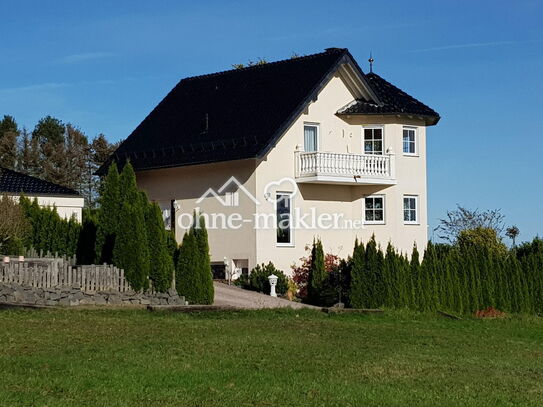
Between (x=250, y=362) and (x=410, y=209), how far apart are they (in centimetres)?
2141

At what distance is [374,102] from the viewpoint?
34.6 meters

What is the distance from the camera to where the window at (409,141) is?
114 feet

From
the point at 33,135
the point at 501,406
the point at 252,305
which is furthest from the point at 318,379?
the point at 33,135

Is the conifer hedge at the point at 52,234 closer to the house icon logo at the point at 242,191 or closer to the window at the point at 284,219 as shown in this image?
the house icon logo at the point at 242,191

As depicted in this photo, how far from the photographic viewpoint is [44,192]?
38.5 metres

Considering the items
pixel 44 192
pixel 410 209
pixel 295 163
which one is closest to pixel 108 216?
pixel 295 163

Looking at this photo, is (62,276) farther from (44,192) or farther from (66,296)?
(44,192)

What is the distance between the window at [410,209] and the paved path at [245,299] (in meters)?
7.34

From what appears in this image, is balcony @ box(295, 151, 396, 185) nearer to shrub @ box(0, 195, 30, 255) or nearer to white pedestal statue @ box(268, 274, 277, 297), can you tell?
white pedestal statue @ box(268, 274, 277, 297)

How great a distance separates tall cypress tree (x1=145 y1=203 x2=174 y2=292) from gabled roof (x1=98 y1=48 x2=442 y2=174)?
702 cm

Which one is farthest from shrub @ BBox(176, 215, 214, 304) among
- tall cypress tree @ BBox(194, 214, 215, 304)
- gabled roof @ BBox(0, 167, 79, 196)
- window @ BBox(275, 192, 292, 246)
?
gabled roof @ BBox(0, 167, 79, 196)

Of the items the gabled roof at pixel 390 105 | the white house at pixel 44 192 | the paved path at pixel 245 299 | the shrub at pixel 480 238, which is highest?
the gabled roof at pixel 390 105

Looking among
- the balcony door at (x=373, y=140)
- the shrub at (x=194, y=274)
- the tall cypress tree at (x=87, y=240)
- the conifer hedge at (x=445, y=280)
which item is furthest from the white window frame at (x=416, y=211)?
the shrub at (x=194, y=274)

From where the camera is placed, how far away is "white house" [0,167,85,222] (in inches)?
1487
